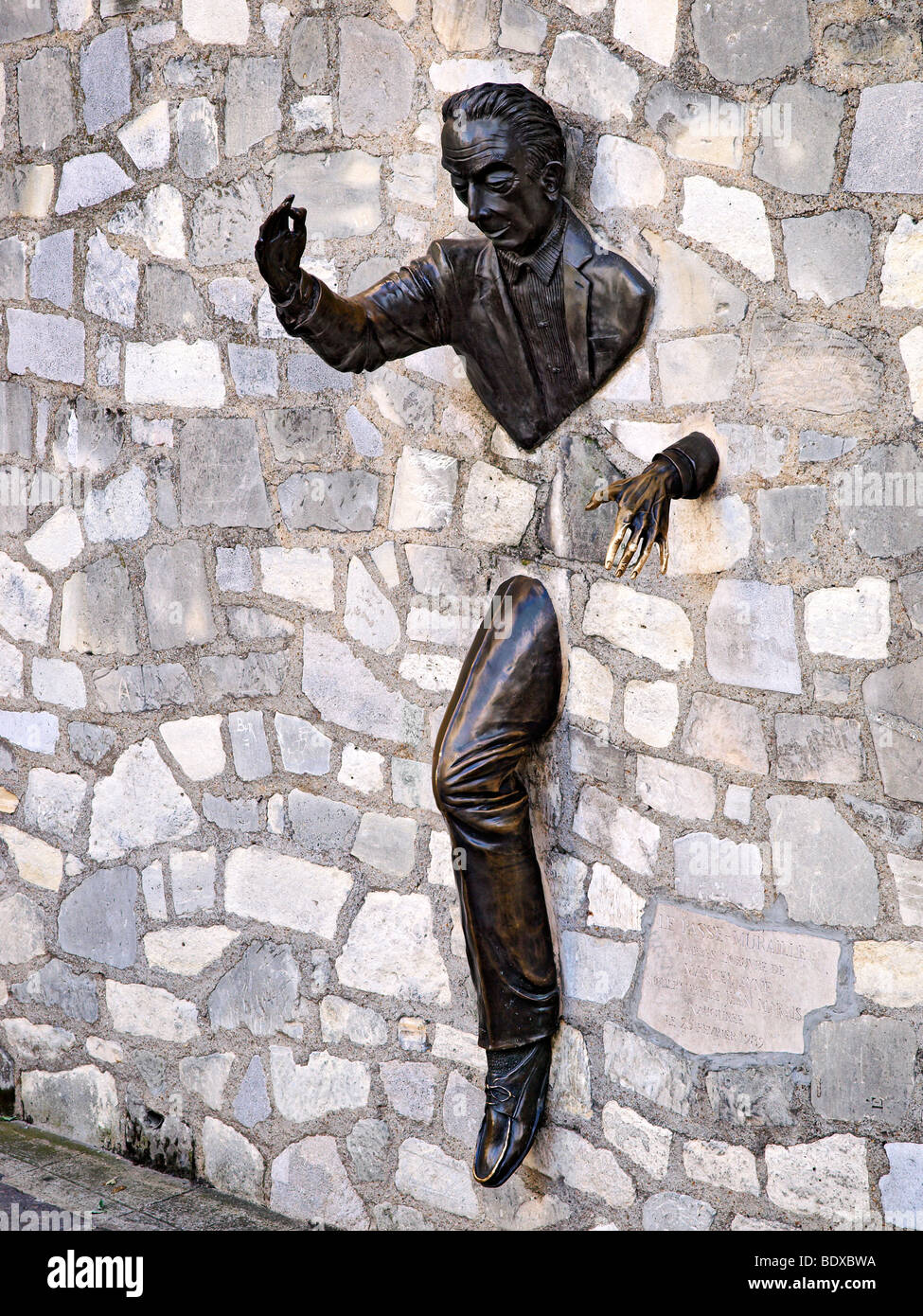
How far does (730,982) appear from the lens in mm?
2568

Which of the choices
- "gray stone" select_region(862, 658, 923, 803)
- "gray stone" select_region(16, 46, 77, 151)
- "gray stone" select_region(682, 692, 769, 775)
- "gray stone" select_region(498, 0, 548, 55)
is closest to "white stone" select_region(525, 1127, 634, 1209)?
"gray stone" select_region(682, 692, 769, 775)

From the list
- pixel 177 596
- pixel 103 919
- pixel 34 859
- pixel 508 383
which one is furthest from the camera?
pixel 34 859

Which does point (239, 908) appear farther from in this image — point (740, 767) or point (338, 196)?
point (338, 196)

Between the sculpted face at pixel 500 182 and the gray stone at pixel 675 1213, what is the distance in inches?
71.0

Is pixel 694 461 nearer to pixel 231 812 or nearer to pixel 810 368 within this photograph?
pixel 810 368

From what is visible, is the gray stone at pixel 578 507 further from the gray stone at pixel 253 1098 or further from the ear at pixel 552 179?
the gray stone at pixel 253 1098

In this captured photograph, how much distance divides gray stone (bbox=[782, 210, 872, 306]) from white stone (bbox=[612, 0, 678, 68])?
1.22 ft

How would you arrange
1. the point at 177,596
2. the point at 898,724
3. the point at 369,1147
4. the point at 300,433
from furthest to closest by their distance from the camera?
the point at 177,596 < the point at 369,1147 < the point at 300,433 < the point at 898,724

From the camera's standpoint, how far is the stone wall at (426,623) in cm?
235

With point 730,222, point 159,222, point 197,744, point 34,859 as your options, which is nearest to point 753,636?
point 730,222

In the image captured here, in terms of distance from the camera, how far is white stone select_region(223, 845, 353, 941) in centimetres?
314

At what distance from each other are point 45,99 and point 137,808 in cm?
168

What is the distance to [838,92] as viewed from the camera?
7.32ft

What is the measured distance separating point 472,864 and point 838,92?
1517mm
